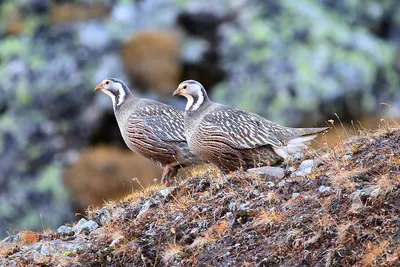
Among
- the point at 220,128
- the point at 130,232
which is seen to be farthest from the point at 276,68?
the point at 130,232

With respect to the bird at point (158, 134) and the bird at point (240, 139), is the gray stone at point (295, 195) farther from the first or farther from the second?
the bird at point (158, 134)

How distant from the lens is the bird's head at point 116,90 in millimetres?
15727

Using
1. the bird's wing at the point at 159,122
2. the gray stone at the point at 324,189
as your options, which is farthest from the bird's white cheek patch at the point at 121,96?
the gray stone at the point at 324,189

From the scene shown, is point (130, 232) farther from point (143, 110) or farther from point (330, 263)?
point (143, 110)

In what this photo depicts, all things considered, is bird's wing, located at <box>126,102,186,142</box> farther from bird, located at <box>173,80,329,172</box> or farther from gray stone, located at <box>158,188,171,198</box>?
gray stone, located at <box>158,188,171,198</box>

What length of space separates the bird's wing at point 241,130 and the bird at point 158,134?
144cm

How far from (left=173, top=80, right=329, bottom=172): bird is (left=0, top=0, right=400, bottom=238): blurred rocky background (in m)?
14.4

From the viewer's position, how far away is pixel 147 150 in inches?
577

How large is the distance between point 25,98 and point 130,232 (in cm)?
2066

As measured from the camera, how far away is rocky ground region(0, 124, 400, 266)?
9.38 meters

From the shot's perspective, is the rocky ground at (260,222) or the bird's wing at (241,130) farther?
the bird's wing at (241,130)

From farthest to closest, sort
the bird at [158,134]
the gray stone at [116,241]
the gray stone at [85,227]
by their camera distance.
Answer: the bird at [158,134], the gray stone at [85,227], the gray stone at [116,241]

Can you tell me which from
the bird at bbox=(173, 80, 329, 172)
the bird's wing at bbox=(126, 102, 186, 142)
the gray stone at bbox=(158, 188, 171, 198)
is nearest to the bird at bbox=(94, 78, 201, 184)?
the bird's wing at bbox=(126, 102, 186, 142)

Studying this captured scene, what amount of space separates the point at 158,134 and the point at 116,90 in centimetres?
171
